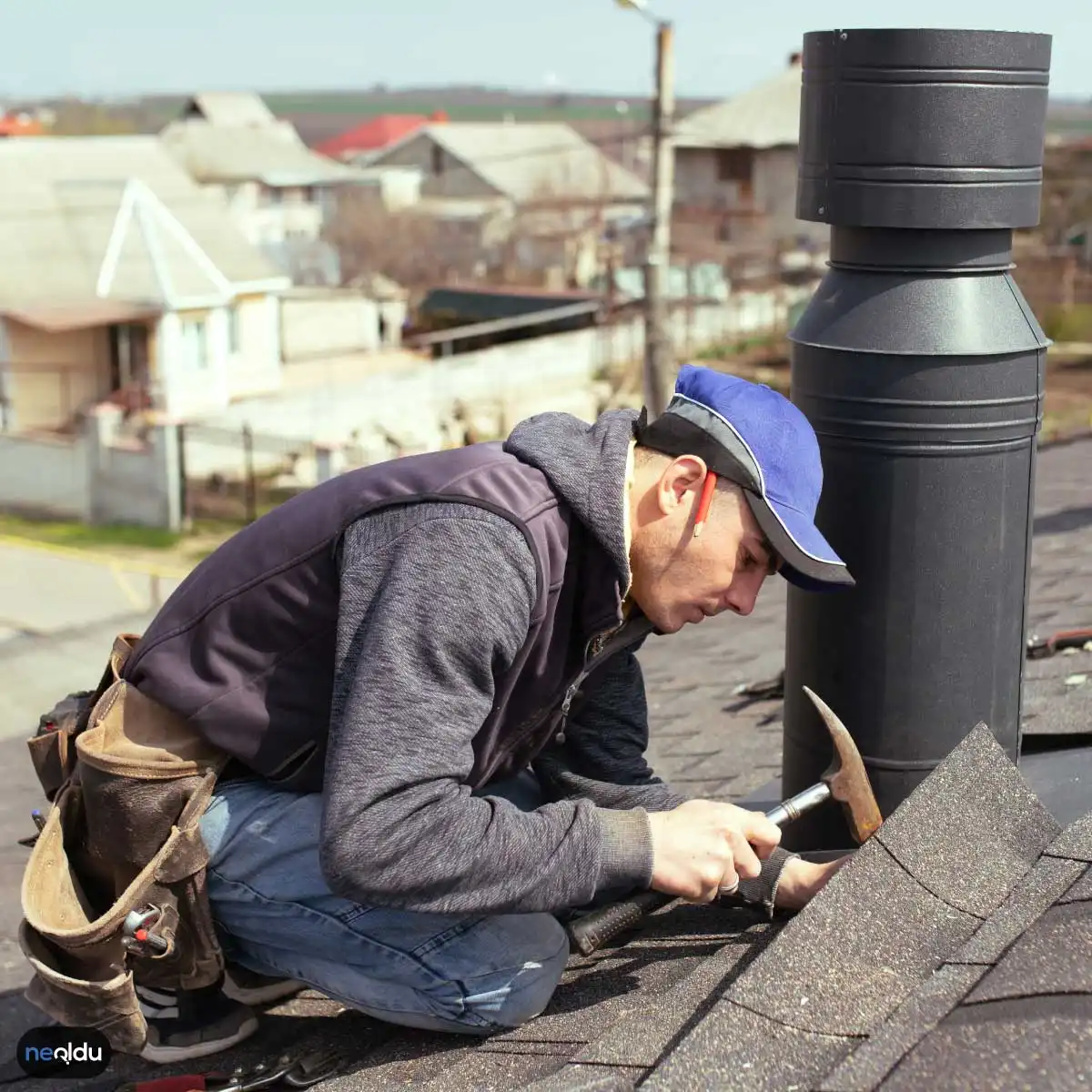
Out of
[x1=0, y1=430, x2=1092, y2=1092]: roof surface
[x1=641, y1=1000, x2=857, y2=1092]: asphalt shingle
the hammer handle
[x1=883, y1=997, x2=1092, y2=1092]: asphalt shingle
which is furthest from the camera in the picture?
the hammer handle


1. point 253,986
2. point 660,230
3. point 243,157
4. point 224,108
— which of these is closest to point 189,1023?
point 253,986

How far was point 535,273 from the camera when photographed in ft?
143

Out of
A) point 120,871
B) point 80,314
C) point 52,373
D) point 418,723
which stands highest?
point 418,723

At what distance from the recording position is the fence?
66.5 feet

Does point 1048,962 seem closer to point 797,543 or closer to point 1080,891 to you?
point 1080,891

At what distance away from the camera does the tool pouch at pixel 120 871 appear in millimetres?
2482

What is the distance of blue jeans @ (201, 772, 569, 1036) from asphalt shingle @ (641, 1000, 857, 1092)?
0.62m

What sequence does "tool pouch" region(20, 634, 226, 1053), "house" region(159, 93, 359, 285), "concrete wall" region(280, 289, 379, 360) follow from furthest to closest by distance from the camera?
"house" region(159, 93, 359, 285)
"concrete wall" region(280, 289, 379, 360)
"tool pouch" region(20, 634, 226, 1053)

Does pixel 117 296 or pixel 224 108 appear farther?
pixel 224 108

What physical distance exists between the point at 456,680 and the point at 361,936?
0.64 meters

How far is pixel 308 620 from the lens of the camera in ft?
8.07

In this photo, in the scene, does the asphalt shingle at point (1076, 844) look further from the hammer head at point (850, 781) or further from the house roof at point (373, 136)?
the house roof at point (373, 136)

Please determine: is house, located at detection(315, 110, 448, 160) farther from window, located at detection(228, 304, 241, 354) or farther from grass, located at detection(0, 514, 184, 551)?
grass, located at detection(0, 514, 184, 551)

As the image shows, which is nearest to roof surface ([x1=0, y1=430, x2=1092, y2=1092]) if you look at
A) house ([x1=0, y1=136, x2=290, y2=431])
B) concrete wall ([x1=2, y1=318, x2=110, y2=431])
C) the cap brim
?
the cap brim
